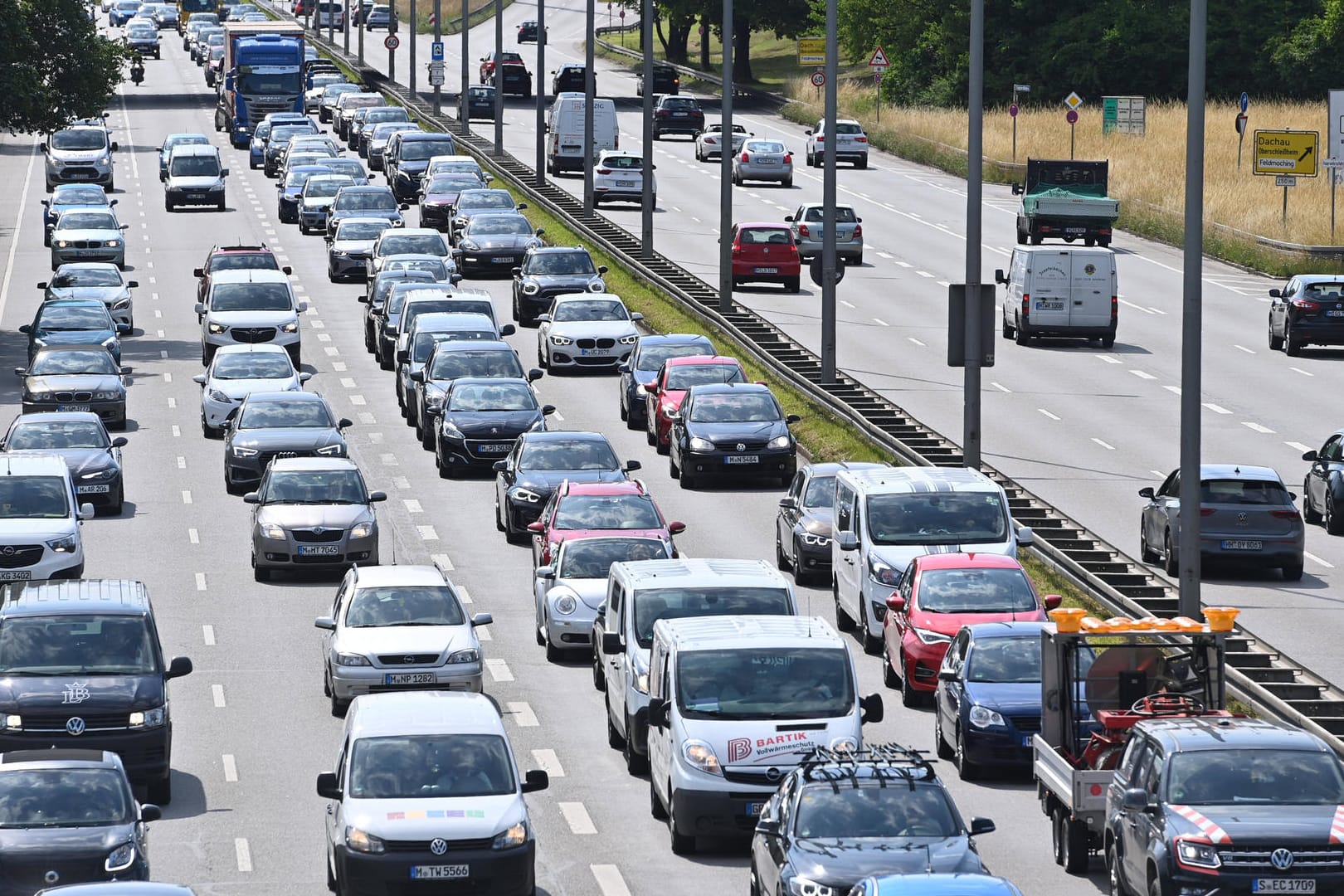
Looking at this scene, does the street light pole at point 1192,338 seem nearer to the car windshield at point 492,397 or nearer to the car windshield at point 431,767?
the car windshield at point 431,767

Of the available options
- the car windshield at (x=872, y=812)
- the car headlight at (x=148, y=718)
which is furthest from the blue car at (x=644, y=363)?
the car windshield at (x=872, y=812)

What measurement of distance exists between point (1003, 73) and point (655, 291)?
179 feet

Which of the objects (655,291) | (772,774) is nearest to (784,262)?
(655,291)

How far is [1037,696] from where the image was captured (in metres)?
22.8

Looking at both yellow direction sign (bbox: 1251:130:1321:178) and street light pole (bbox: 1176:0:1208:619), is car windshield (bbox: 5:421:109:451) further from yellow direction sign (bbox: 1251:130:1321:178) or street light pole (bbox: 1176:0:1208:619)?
yellow direction sign (bbox: 1251:130:1321:178)

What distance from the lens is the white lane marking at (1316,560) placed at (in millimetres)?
33594

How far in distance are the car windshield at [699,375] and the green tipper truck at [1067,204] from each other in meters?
24.7

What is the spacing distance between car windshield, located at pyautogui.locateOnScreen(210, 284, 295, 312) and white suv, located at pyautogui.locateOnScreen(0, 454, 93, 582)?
53.7 ft

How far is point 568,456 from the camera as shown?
34906 millimetres

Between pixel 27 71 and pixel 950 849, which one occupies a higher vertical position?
pixel 27 71

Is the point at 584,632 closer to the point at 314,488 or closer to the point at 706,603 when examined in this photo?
the point at 706,603

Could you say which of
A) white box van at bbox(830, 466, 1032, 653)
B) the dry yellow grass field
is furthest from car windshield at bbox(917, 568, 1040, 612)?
the dry yellow grass field

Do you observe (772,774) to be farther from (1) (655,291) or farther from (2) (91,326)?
(1) (655,291)

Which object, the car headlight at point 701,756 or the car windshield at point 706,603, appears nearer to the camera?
the car headlight at point 701,756
